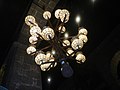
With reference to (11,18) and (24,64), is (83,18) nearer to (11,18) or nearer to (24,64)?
(11,18)

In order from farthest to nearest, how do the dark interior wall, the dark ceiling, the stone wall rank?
the dark ceiling, the dark interior wall, the stone wall

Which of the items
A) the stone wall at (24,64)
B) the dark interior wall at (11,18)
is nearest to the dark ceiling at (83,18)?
the dark interior wall at (11,18)

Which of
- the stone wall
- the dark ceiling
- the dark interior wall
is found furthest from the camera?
the dark ceiling

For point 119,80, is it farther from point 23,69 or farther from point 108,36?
point 23,69

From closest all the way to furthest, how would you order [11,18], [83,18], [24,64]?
[24,64]
[11,18]
[83,18]

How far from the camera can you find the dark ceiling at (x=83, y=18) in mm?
4664

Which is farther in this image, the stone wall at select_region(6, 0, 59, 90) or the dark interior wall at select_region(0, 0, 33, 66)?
the dark interior wall at select_region(0, 0, 33, 66)

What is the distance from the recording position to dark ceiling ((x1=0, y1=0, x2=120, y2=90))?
15.3 ft

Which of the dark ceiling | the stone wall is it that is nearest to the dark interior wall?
the dark ceiling

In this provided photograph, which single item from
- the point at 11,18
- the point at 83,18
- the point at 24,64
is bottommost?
the point at 24,64

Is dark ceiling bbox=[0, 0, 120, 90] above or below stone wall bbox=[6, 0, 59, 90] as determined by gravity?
above

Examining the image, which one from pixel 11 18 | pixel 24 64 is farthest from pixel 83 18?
pixel 24 64

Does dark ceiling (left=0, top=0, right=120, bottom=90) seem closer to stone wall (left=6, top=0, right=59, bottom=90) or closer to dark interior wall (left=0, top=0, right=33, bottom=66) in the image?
dark interior wall (left=0, top=0, right=33, bottom=66)

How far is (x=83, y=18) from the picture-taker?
591 cm
